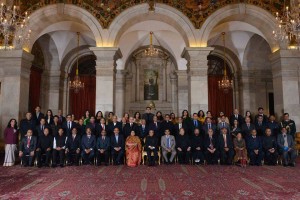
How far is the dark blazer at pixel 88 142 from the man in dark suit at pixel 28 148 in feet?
4.04

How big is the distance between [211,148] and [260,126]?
6.04ft

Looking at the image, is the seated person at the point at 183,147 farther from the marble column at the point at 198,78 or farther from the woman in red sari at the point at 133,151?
the marble column at the point at 198,78

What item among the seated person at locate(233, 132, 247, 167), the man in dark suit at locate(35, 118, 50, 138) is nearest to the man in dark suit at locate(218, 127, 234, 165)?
the seated person at locate(233, 132, 247, 167)

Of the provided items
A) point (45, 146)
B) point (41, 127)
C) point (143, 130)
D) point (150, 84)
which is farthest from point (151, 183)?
point (150, 84)

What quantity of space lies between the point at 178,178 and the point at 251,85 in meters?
9.41

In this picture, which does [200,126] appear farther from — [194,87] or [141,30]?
[141,30]

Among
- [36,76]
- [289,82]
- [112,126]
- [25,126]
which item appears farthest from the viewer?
[36,76]

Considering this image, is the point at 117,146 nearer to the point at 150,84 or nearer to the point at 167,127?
the point at 167,127

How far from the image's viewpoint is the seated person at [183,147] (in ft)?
22.7

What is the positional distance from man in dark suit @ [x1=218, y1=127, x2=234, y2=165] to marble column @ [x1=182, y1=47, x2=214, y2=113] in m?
2.17

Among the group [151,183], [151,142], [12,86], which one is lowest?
[151,183]

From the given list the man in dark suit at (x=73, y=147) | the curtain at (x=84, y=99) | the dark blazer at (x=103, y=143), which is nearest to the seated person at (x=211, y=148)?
the dark blazer at (x=103, y=143)

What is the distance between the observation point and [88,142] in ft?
22.5

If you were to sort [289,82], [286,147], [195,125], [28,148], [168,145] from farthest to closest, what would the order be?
[289,82], [195,125], [168,145], [286,147], [28,148]
